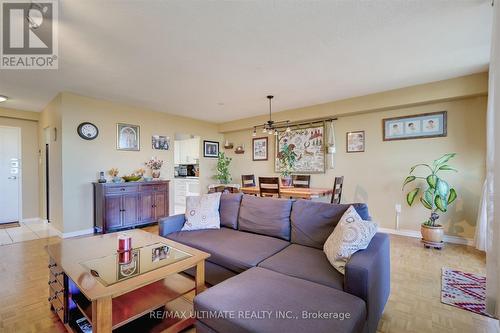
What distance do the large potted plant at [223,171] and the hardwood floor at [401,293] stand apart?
3.83m

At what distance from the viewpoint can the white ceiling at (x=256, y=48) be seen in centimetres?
190

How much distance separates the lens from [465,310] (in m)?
1.87

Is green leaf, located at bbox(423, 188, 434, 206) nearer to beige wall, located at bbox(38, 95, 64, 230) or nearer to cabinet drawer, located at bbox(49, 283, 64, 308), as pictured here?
cabinet drawer, located at bbox(49, 283, 64, 308)

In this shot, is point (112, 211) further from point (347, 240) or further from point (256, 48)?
point (347, 240)

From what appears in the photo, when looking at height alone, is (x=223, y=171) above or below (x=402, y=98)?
below

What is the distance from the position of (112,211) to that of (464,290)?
15.5ft

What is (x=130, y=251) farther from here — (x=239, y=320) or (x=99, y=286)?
(x=239, y=320)

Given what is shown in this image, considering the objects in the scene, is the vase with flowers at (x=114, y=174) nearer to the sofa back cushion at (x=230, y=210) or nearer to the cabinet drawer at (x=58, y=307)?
the sofa back cushion at (x=230, y=210)

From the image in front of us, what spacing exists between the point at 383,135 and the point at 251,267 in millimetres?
3570

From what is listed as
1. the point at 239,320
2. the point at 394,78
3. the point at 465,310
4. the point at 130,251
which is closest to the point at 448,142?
the point at 394,78

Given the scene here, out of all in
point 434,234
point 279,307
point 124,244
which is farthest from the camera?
point 434,234

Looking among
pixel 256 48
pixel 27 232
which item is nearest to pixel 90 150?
pixel 27 232

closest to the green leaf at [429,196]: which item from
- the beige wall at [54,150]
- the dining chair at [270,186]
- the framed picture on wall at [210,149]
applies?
the dining chair at [270,186]

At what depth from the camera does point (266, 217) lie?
2438mm
